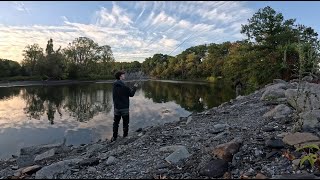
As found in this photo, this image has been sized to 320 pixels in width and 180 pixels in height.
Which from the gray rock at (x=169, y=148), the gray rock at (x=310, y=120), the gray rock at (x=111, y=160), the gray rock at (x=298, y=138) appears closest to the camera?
the gray rock at (x=298, y=138)

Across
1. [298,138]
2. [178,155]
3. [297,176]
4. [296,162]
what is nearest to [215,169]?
[178,155]

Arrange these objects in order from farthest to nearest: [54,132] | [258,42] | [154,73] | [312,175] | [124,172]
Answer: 1. [154,73]
2. [258,42]
3. [54,132]
4. [124,172]
5. [312,175]

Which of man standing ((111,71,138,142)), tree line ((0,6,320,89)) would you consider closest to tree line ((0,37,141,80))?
tree line ((0,6,320,89))

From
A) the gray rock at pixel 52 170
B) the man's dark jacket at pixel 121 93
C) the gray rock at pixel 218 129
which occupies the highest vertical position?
the man's dark jacket at pixel 121 93

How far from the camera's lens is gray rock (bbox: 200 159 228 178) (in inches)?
239

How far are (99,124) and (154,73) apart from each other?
12599cm

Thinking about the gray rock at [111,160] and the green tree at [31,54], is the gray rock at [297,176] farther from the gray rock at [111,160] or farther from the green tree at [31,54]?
the green tree at [31,54]

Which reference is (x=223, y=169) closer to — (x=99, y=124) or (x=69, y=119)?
(x=99, y=124)

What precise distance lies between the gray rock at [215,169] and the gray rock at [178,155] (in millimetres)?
881

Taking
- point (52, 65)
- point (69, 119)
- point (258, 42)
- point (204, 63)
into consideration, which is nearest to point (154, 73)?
point (204, 63)

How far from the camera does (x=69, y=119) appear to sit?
842 inches

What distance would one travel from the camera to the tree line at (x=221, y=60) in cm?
3366

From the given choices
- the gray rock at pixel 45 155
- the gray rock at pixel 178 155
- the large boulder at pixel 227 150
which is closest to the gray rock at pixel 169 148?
the gray rock at pixel 178 155

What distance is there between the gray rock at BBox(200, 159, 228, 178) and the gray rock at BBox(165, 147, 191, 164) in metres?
0.88
